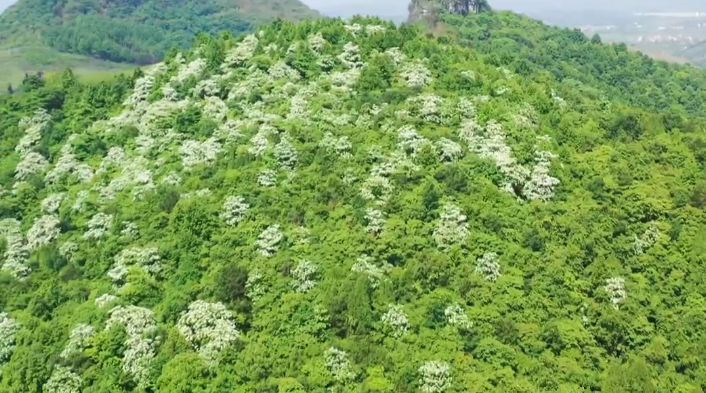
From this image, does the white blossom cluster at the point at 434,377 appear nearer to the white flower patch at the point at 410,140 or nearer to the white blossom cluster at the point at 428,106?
the white flower patch at the point at 410,140

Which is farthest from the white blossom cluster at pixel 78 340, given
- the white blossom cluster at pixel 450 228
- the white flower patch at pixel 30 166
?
the white flower patch at pixel 30 166

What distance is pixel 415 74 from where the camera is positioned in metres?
72.6

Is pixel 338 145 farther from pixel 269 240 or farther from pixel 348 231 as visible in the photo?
pixel 269 240

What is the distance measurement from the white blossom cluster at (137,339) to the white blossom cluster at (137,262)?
3.73 meters

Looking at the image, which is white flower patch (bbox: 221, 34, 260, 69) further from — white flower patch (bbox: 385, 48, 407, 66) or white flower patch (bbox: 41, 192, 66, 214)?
white flower patch (bbox: 41, 192, 66, 214)

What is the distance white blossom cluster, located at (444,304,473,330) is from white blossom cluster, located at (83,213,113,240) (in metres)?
27.1

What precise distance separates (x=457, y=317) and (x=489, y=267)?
5.28 metres

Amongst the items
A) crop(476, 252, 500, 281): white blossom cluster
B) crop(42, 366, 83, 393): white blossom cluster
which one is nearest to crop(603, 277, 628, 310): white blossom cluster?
crop(476, 252, 500, 281): white blossom cluster

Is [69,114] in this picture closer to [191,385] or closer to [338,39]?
[338,39]

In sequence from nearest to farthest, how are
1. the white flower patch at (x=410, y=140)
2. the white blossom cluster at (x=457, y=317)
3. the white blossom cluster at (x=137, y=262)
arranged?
the white blossom cluster at (x=457, y=317), the white blossom cluster at (x=137, y=262), the white flower patch at (x=410, y=140)

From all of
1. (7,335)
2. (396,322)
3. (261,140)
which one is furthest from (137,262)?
(396,322)

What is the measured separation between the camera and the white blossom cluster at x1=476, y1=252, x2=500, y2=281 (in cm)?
5297

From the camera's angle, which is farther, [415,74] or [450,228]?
[415,74]

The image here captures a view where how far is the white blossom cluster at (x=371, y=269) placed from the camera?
5181cm
